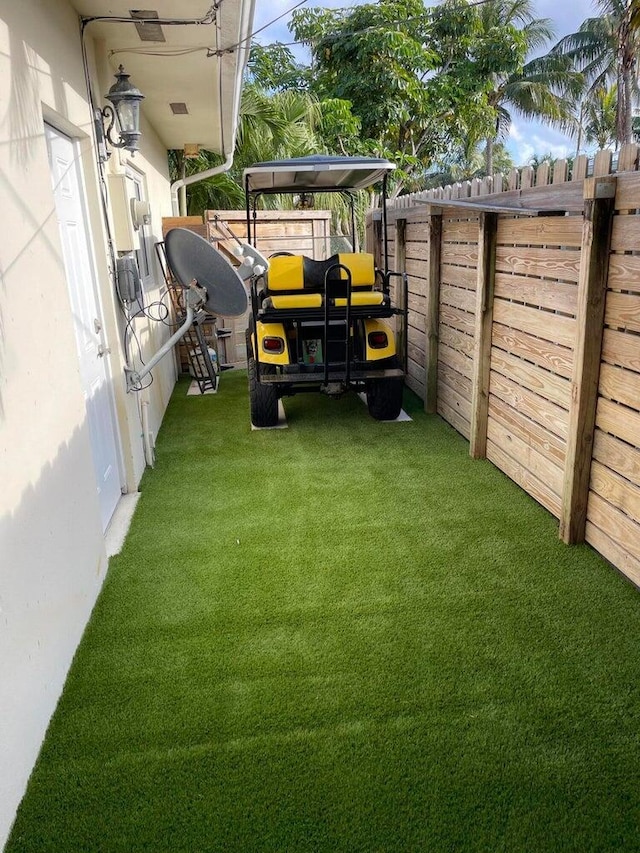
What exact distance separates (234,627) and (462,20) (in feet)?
56.9

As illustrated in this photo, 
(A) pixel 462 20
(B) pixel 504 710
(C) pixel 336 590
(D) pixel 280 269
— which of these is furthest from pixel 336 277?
(A) pixel 462 20

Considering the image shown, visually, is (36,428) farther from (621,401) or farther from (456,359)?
A: (456,359)

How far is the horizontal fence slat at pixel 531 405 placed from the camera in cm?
383

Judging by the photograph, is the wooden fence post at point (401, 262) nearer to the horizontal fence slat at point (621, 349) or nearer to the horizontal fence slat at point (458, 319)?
the horizontal fence slat at point (458, 319)

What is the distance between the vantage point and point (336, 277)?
5.95 metres

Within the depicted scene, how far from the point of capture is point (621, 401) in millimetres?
3189

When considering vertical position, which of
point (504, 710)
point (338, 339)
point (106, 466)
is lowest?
point (504, 710)

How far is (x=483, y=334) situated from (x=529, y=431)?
0.91 meters

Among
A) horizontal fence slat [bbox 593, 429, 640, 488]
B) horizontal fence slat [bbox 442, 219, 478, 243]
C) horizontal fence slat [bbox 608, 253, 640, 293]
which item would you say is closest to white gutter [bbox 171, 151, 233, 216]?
horizontal fence slat [bbox 442, 219, 478, 243]

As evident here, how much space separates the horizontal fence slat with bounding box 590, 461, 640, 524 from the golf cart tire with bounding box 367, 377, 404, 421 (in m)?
2.58

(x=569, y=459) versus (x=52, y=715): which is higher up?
(x=569, y=459)

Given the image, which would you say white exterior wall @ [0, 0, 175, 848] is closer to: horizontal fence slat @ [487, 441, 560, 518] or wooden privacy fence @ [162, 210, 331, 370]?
horizontal fence slat @ [487, 441, 560, 518]

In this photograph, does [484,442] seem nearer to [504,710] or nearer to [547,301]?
[547,301]

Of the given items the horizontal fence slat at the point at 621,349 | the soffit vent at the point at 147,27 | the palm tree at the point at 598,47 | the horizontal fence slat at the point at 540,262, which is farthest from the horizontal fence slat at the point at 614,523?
the palm tree at the point at 598,47
